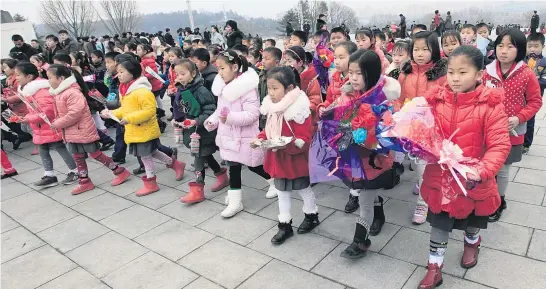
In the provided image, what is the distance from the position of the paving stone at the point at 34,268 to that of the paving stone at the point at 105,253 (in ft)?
0.38

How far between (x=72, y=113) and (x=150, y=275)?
8.52ft

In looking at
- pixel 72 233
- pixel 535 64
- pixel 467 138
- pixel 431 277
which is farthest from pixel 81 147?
pixel 535 64

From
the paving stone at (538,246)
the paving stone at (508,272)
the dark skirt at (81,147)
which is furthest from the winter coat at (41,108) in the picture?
the paving stone at (538,246)

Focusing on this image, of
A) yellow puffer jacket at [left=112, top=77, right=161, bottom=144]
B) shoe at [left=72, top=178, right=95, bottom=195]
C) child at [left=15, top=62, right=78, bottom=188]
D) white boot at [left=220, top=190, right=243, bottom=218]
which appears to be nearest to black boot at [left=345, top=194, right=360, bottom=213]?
white boot at [left=220, top=190, right=243, bottom=218]

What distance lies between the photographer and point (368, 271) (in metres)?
2.91

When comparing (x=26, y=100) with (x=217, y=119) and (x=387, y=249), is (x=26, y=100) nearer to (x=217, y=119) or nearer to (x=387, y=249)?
(x=217, y=119)

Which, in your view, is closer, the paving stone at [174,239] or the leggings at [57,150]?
the paving stone at [174,239]

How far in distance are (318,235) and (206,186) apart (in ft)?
6.44

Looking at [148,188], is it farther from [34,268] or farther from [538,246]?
[538,246]

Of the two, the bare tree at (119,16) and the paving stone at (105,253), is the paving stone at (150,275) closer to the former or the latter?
the paving stone at (105,253)

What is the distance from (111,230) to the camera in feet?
13.2

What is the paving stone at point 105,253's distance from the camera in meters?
3.37

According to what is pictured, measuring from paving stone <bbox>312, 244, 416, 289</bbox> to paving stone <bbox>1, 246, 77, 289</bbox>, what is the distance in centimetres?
227

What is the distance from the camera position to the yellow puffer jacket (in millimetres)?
4445
